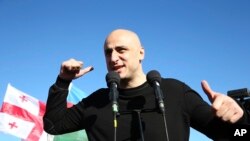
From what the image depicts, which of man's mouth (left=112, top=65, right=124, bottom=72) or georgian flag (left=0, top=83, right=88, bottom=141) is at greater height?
georgian flag (left=0, top=83, right=88, bottom=141)

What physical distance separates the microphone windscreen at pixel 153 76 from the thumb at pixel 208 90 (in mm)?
509

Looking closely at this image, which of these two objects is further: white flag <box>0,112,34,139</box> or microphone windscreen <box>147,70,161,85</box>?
white flag <box>0,112,34,139</box>

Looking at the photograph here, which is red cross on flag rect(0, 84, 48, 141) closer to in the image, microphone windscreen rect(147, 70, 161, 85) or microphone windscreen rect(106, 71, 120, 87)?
microphone windscreen rect(106, 71, 120, 87)

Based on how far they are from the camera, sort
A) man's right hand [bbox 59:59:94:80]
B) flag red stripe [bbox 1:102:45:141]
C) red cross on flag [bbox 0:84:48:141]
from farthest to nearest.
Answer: flag red stripe [bbox 1:102:45:141] < red cross on flag [bbox 0:84:48:141] < man's right hand [bbox 59:59:94:80]

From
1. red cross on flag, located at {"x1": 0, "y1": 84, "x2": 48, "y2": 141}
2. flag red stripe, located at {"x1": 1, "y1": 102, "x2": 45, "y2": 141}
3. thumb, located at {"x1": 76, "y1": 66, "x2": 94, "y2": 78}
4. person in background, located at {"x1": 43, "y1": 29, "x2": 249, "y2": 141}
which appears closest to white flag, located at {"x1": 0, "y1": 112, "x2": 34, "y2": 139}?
red cross on flag, located at {"x1": 0, "y1": 84, "x2": 48, "y2": 141}

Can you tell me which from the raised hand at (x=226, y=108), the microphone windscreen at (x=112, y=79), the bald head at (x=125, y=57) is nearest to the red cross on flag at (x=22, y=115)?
the bald head at (x=125, y=57)

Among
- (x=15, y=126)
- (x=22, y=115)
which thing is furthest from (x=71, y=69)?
(x=22, y=115)

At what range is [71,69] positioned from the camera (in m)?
4.09

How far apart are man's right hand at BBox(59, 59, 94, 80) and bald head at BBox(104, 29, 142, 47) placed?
0.59 meters

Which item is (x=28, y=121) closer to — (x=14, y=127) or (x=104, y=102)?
(x=14, y=127)

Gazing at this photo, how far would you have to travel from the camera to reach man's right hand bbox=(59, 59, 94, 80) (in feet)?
13.3

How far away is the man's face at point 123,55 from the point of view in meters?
4.32

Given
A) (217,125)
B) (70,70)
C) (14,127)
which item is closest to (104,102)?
(70,70)

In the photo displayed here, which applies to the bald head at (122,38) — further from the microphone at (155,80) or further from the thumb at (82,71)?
the microphone at (155,80)
